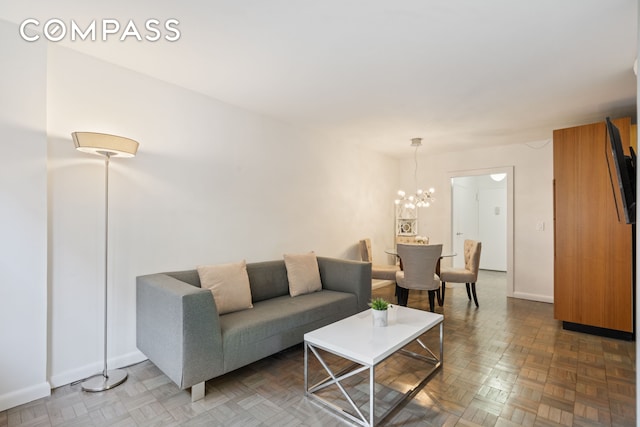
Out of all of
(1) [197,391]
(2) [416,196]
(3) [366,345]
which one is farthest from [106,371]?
(2) [416,196]

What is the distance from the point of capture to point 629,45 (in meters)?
2.11

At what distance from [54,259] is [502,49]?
11.4ft

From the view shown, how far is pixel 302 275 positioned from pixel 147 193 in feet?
5.49

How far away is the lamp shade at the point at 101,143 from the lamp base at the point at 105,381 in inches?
64.6

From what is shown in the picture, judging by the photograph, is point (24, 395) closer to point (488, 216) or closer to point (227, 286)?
point (227, 286)

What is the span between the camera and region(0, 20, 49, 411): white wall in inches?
76.3

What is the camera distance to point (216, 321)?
2.12 metres

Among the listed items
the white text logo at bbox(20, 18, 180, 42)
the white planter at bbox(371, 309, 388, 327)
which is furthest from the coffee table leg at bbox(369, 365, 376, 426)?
the white text logo at bbox(20, 18, 180, 42)

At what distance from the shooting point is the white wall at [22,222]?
1938 millimetres

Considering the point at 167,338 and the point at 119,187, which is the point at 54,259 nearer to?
the point at 119,187

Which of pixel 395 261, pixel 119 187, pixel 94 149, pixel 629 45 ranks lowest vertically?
pixel 395 261

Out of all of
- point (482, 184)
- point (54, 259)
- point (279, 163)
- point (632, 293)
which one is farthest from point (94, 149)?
point (482, 184)

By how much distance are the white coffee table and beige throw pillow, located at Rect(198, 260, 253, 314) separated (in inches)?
31.9

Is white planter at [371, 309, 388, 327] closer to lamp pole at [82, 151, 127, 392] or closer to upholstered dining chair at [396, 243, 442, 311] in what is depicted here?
upholstered dining chair at [396, 243, 442, 311]
